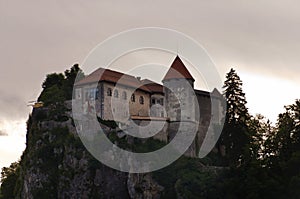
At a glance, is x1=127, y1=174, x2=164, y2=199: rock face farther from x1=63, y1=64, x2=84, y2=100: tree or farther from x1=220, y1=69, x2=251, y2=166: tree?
x1=63, y1=64, x2=84, y2=100: tree

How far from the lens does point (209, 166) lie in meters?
57.1

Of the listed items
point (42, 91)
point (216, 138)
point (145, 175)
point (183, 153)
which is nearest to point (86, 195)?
point (145, 175)

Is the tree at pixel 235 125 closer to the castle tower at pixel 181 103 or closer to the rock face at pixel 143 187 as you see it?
the castle tower at pixel 181 103

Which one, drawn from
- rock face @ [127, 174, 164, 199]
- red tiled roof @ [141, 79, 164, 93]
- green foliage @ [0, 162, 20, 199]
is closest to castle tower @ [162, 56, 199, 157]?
red tiled roof @ [141, 79, 164, 93]

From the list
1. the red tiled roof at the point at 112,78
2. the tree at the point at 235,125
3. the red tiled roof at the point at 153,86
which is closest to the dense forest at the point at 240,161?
the tree at the point at 235,125

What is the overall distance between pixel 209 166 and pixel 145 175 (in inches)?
242

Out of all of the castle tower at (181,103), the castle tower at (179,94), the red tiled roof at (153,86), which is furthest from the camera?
the red tiled roof at (153,86)

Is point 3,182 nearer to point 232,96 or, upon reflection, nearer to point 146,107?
point 146,107

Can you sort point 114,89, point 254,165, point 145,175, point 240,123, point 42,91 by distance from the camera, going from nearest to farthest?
point 254,165 → point 145,175 → point 240,123 → point 114,89 → point 42,91

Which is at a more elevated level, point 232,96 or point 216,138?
point 232,96

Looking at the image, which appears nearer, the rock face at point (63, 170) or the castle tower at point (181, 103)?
the rock face at point (63, 170)

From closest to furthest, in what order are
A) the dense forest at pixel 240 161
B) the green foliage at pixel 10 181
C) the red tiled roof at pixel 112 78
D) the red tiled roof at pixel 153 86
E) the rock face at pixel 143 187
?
1. the dense forest at pixel 240 161
2. the rock face at pixel 143 187
3. the red tiled roof at pixel 112 78
4. the red tiled roof at pixel 153 86
5. the green foliage at pixel 10 181

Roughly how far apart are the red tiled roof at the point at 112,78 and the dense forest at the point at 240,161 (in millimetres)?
4238

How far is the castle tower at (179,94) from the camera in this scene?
62.9 meters
